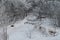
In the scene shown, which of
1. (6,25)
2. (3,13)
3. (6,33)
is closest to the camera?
Answer: (6,33)

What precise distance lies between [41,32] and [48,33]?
0.07 m

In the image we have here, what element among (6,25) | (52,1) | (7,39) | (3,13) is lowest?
(7,39)

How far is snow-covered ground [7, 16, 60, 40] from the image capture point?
4.60 ft

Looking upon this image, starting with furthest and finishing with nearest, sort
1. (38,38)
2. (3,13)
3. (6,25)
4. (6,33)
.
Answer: (3,13) → (6,25) → (6,33) → (38,38)

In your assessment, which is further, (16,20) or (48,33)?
(16,20)

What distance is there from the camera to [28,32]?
1.47 m

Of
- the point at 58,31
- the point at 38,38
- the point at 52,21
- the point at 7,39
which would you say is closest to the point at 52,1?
the point at 52,21

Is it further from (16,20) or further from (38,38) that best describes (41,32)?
(16,20)

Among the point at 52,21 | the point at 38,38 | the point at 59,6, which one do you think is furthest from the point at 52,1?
the point at 38,38

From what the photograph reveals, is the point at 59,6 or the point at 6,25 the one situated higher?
the point at 59,6

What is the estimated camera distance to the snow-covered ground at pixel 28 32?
1.40m

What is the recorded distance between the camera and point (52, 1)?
1.81 metres

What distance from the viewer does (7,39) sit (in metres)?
1.43

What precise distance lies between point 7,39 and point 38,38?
320 mm
